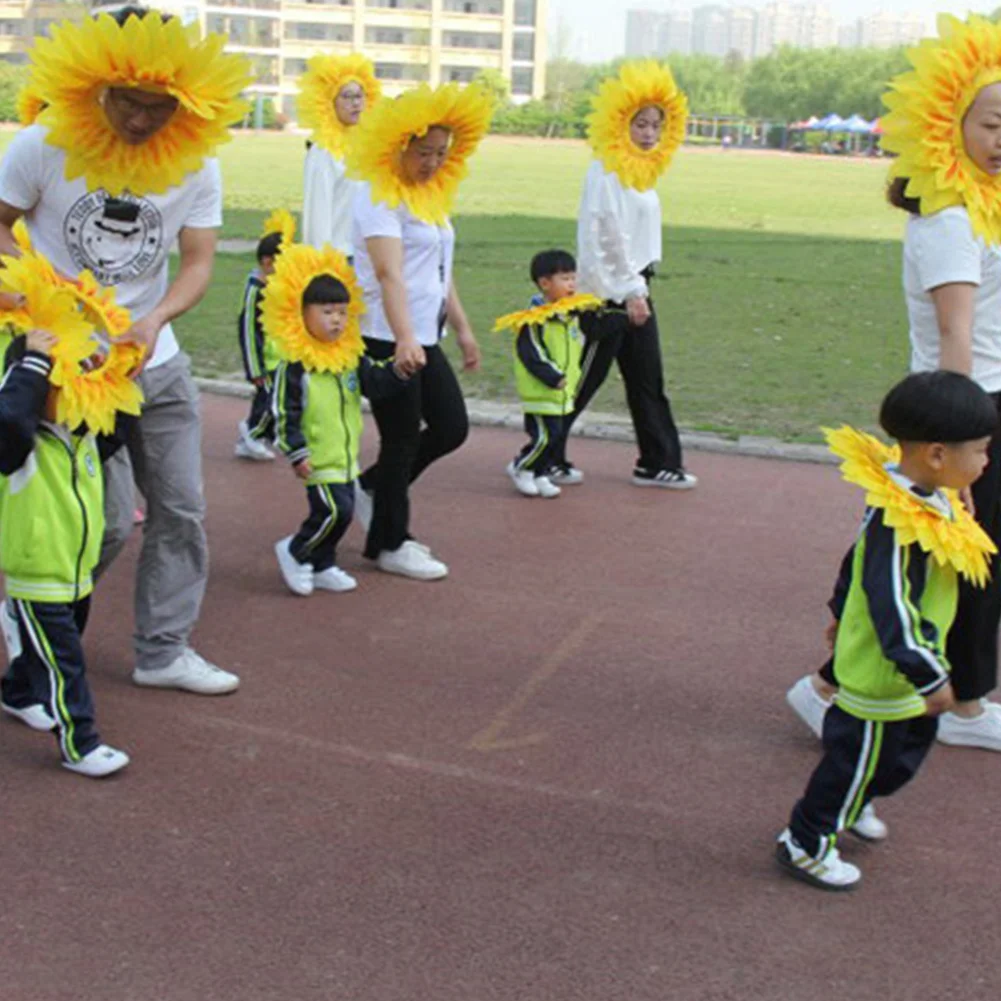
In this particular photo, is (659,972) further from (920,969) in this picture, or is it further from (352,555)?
(352,555)

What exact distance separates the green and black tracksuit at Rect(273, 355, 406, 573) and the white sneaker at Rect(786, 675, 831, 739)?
2140mm

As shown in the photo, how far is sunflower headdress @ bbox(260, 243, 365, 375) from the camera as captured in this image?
6.36 metres

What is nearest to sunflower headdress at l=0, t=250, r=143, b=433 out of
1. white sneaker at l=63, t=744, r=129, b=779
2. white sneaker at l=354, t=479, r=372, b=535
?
white sneaker at l=63, t=744, r=129, b=779

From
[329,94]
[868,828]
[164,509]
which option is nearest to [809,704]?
[868,828]

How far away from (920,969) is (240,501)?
4945 mm

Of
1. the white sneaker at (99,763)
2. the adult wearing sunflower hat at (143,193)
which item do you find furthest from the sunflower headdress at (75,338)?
the white sneaker at (99,763)

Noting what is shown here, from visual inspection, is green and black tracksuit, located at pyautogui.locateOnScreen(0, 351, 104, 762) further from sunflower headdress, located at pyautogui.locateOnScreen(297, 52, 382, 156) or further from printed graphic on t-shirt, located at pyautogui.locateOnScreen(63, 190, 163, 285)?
sunflower headdress, located at pyautogui.locateOnScreen(297, 52, 382, 156)

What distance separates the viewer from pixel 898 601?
374 cm

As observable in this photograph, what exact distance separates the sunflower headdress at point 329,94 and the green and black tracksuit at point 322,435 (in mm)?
2372

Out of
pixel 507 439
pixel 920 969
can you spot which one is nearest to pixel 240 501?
pixel 507 439

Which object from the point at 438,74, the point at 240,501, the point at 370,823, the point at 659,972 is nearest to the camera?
the point at 659,972

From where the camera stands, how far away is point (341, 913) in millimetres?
3791

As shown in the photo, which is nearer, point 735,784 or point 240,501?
point 735,784

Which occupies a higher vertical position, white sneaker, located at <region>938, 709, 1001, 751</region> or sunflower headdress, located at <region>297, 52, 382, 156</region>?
sunflower headdress, located at <region>297, 52, 382, 156</region>
